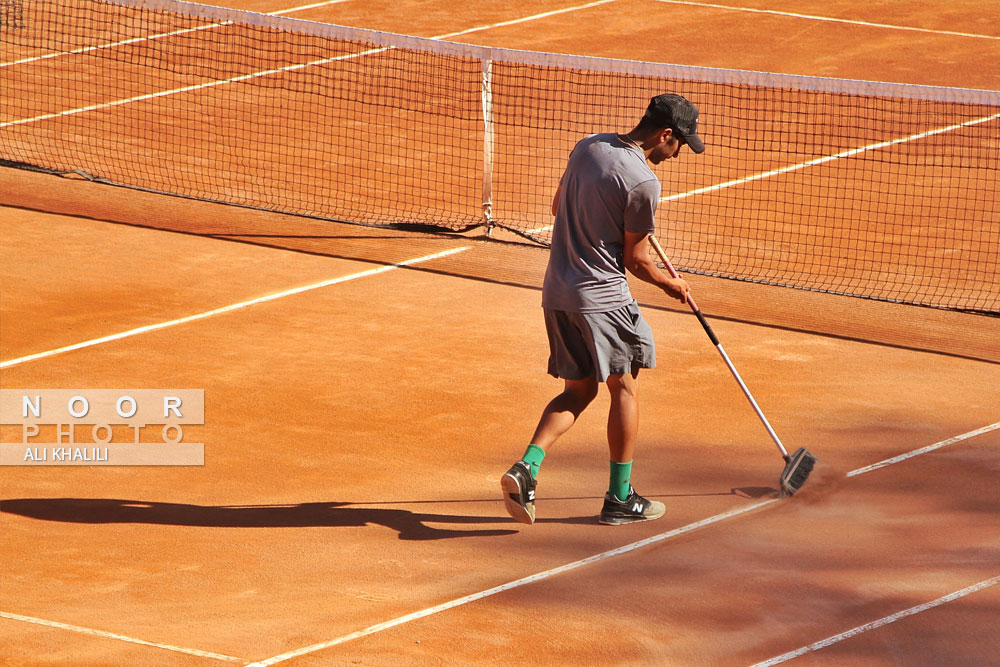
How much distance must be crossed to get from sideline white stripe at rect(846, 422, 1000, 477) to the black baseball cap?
6.91 feet

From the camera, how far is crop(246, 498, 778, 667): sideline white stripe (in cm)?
571

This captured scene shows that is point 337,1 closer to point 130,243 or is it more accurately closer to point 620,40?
point 620,40

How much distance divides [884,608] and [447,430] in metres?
3.09

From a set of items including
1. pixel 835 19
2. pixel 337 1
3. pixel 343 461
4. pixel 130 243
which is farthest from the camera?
pixel 337 1

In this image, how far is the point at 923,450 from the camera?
8.08 m

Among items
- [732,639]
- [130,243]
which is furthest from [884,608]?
[130,243]

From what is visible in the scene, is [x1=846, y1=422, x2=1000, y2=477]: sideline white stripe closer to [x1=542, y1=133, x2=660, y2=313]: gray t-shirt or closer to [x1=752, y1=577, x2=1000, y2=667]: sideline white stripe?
[x1=752, y1=577, x2=1000, y2=667]: sideline white stripe

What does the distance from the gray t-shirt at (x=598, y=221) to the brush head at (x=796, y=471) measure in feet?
4.21

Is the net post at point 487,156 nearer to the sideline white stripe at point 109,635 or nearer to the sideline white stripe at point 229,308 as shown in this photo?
the sideline white stripe at point 229,308

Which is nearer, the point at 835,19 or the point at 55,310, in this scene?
the point at 55,310

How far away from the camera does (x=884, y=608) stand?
6094 millimetres

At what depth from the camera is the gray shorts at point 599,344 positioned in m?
6.84

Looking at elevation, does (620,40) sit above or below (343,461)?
above

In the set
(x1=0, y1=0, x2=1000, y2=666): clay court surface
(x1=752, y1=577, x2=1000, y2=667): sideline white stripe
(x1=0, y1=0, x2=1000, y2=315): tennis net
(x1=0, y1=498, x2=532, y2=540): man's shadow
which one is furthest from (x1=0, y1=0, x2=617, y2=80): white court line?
(x1=752, y1=577, x2=1000, y2=667): sideline white stripe
